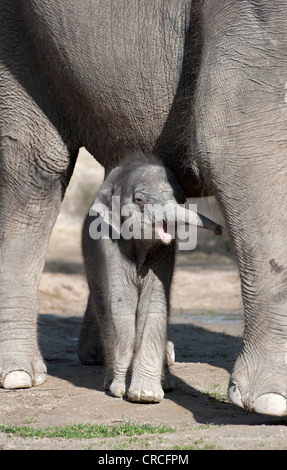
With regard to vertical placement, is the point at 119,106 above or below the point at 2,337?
above

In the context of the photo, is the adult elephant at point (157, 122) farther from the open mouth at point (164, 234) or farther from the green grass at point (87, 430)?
the green grass at point (87, 430)

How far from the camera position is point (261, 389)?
430 cm

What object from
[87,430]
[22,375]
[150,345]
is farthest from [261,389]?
[22,375]

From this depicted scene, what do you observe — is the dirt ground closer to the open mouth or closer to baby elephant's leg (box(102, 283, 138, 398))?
baby elephant's leg (box(102, 283, 138, 398))

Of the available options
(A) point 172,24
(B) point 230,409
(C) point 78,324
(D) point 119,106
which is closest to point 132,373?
(B) point 230,409

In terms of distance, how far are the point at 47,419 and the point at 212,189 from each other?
1375 millimetres

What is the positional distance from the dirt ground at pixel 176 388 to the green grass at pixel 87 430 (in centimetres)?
10

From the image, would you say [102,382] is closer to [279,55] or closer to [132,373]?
[132,373]

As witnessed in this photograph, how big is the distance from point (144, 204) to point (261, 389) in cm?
131

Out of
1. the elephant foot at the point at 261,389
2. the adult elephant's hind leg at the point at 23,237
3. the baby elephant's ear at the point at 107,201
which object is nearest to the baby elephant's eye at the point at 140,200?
the baby elephant's ear at the point at 107,201

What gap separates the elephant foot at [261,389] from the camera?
4.26m

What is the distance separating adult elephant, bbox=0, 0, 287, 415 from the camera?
4289 millimetres

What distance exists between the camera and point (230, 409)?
504 cm

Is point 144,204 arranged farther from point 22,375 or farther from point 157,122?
point 22,375
